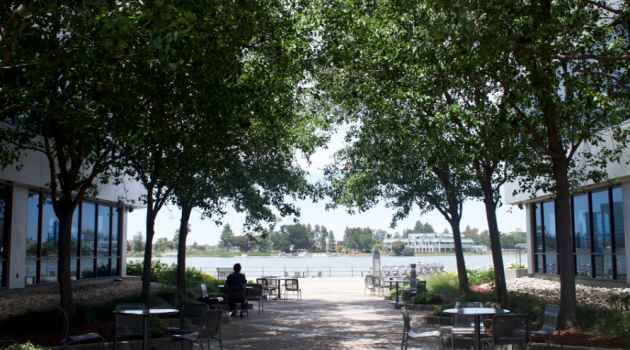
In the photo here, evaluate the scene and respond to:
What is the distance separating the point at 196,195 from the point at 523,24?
1171cm

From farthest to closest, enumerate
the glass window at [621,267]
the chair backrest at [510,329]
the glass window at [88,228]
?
the glass window at [88,228] < the glass window at [621,267] < the chair backrest at [510,329]

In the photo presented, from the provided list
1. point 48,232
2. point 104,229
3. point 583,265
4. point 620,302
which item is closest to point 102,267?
point 104,229

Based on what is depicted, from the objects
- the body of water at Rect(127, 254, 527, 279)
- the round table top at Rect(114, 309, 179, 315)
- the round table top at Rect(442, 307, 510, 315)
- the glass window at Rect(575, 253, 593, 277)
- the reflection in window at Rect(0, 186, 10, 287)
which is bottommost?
the body of water at Rect(127, 254, 527, 279)

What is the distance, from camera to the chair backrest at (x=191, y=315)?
36.6 ft

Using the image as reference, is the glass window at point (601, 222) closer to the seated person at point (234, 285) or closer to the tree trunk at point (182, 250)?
the seated person at point (234, 285)

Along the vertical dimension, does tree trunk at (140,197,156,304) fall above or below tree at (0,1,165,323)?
below

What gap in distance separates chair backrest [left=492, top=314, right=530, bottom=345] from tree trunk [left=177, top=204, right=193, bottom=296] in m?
12.2

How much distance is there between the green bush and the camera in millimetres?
19438

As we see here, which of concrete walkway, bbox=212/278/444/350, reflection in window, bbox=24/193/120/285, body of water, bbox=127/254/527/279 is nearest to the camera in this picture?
concrete walkway, bbox=212/278/444/350

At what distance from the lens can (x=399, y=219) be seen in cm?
2294

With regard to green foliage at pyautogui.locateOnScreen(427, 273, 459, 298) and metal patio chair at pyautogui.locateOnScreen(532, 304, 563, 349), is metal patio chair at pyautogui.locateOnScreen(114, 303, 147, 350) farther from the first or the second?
green foliage at pyautogui.locateOnScreen(427, 273, 459, 298)

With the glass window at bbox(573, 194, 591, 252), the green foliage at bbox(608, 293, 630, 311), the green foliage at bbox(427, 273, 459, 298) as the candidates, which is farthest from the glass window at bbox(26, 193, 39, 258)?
the glass window at bbox(573, 194, 591, 252)

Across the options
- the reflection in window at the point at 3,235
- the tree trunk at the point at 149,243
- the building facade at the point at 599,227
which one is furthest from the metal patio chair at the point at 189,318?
the building facade at the point at 599,227

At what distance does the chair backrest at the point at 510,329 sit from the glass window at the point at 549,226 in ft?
50.0
